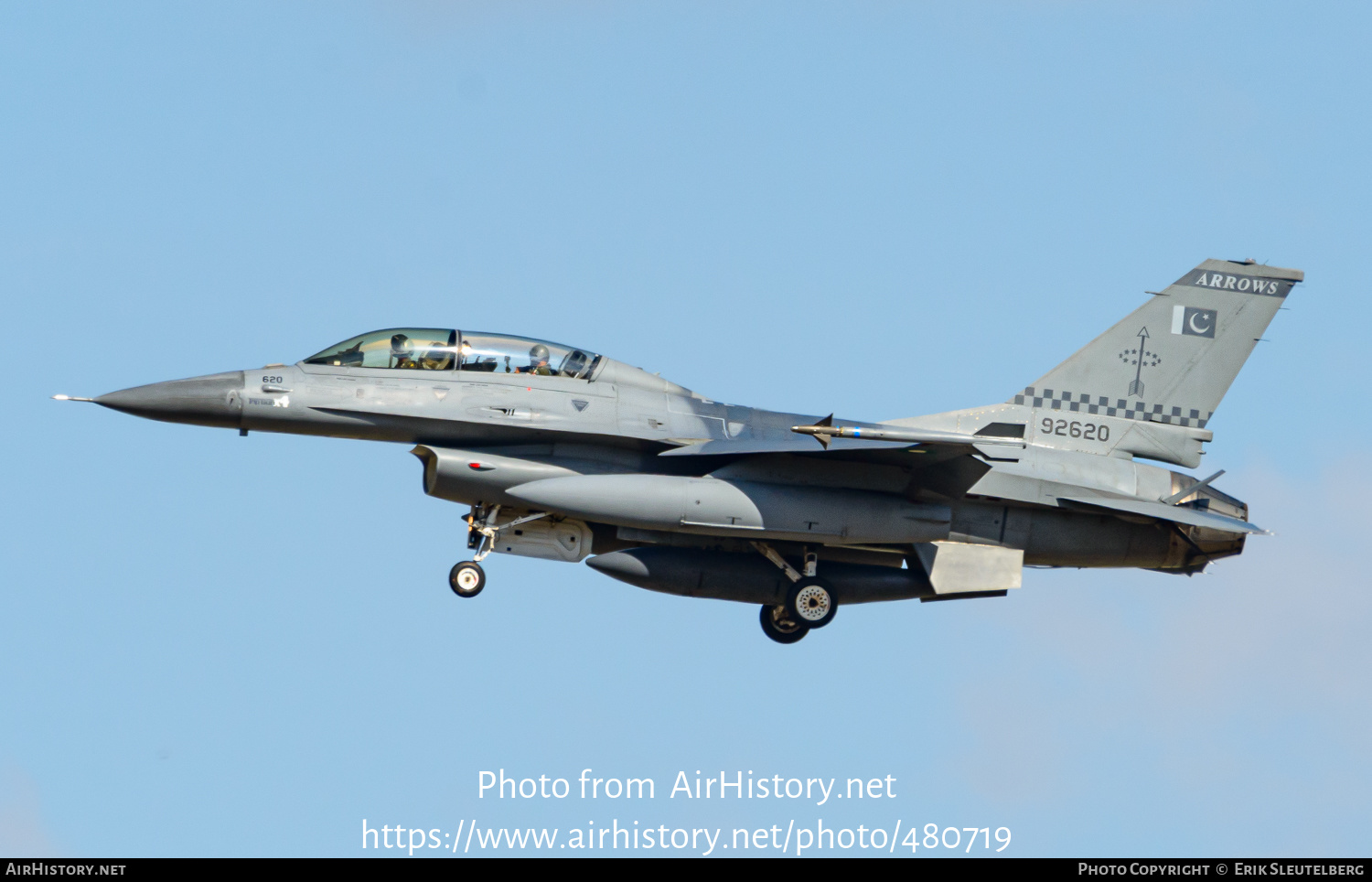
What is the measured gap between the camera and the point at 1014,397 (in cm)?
2228

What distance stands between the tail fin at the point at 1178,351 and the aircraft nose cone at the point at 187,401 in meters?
9.65

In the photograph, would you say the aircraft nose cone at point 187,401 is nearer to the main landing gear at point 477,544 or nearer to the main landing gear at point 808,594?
the main landing gear at point 477,544

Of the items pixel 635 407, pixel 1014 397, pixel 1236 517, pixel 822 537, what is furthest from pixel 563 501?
pixel 1236 517

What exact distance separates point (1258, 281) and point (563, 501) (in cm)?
987

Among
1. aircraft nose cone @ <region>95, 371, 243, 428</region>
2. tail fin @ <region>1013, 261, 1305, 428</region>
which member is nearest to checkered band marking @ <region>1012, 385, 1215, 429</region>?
tail fin @ <region>1013, 261, 1305, 428</region>

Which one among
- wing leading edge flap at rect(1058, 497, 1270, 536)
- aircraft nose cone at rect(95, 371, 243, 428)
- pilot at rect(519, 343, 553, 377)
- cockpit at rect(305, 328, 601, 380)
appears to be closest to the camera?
aircraft nose cone at rect(95, 371, 243, 428)

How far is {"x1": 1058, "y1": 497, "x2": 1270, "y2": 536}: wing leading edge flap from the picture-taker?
20.6 meters

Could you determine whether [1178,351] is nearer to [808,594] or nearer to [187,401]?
[808,594]

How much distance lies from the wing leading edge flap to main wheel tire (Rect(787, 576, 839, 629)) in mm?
3045

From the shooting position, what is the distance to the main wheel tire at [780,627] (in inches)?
856

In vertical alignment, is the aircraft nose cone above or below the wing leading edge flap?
above

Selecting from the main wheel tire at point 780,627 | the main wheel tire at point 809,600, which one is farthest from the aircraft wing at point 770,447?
the main wheel tire at point 780,627

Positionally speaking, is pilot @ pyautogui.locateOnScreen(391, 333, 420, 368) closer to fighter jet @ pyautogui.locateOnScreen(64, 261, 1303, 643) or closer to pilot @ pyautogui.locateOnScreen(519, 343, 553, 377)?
fighter jet @ pyautogui.locateOnScreen(64, 261, 1303, 643)

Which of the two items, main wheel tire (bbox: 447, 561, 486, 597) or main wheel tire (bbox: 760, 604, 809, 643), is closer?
main wheel tire (bbox: 447, 561, 486, 597)
